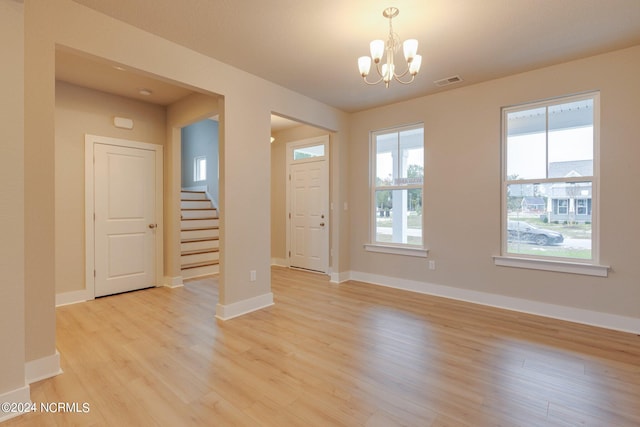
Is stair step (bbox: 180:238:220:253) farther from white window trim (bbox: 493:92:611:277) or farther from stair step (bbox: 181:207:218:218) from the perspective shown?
white window trim (bbox: 493:92:611:277)

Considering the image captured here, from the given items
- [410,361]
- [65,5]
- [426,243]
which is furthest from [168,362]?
[426,243]

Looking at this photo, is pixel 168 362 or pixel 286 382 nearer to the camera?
pixel 286 382

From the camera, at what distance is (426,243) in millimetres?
4324

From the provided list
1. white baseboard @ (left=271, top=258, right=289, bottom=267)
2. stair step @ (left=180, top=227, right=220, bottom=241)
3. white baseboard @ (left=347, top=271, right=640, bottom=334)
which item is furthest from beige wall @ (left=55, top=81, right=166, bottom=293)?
white baseboard @ (left=347, top=271, right=640, bottom=334)

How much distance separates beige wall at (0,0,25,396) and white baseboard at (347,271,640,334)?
159 inches

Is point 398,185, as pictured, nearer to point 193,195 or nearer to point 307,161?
point 307,161

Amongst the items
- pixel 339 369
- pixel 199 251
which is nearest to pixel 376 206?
pixel 339 369

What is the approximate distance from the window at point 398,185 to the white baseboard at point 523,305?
60cm

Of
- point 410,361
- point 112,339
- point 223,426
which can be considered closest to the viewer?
point 223,426

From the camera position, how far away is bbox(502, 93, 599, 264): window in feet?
10.6

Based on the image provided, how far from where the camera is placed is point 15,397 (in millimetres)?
1794

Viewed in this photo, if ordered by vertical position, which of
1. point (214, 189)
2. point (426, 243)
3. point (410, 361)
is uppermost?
point (214, 189)

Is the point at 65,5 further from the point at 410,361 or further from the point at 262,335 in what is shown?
the point at 410,361

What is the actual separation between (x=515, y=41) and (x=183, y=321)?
4.27 metres
